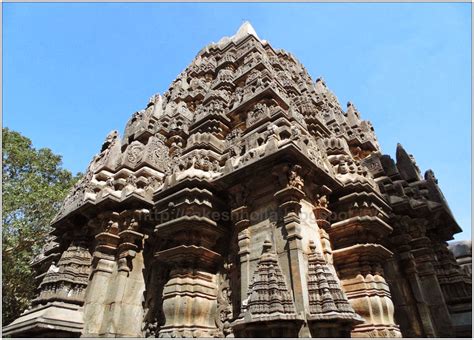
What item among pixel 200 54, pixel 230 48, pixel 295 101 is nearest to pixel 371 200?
pixel 295 101

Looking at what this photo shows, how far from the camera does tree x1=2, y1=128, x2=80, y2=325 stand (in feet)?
49.2

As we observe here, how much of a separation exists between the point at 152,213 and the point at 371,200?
557cm

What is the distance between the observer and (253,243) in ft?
20.5

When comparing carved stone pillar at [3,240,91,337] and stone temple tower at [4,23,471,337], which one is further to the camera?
carved stone pillar at [3,240,91,337]

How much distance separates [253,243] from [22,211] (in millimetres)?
14632

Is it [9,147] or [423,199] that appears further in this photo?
[9,147]

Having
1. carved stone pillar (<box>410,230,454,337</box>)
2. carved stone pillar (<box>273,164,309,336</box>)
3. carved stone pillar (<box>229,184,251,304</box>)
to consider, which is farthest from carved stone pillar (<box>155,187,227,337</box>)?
carved stone pillar (<box>410,230,454,337</box>)

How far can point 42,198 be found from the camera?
16047mm

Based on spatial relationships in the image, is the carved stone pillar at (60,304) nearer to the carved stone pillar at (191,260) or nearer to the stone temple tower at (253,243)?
the stone temple tower at (253,243)

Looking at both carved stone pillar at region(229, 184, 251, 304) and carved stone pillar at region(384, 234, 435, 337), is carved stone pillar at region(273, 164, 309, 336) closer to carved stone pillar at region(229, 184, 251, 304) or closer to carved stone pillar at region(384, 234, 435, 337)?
carved stone pillar at region(229, 184, 251, 304)

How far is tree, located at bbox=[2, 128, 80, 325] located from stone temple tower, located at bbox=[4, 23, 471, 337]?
25.6 ft

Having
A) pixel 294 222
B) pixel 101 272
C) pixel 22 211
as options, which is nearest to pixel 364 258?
pixel 294 222

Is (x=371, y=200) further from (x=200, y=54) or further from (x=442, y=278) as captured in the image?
(x=200, y=54)

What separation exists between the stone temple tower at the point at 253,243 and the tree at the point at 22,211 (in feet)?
25.6
